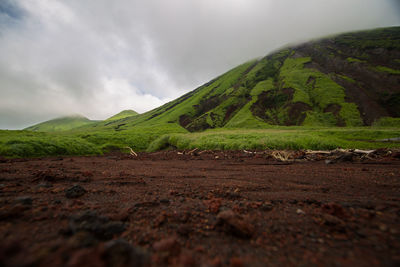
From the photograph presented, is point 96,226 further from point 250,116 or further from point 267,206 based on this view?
point 250,116

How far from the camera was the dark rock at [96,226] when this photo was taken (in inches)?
68.9

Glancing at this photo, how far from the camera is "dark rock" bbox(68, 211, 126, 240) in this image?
68.9 inches

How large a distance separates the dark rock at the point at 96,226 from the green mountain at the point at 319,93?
51.3 metres

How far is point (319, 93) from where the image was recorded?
58562 millimetres

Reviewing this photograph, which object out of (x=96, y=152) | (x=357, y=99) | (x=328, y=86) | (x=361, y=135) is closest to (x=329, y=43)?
(x=328, y=86)

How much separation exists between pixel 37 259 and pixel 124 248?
2.02ft

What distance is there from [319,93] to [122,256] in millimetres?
75376

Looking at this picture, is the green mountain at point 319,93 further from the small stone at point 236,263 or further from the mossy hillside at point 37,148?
the small stone at point 236,263

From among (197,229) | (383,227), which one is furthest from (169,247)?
(383,227)

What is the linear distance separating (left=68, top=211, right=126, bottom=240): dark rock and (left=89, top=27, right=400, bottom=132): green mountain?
51269 mm

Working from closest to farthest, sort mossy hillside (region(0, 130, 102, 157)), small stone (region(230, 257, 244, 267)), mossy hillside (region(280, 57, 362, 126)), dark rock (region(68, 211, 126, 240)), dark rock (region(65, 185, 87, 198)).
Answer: small stone (region(230, 257, 244, 267)) → dark rock (region(68, 211, 126, 240)) → dark rock (region(65, 185, 87, 198)) → mossy hillside (region(0, 130, 102, 157)) → mossy hillside (region(280, 57, 362, 126))

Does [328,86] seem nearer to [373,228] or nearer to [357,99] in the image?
[357,99]

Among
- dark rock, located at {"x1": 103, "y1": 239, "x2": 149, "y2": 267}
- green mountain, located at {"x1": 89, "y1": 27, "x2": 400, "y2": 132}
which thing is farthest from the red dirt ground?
green mountain, located at {"x1": 89, "y1": 27, "x2": 400, "y2": 132}

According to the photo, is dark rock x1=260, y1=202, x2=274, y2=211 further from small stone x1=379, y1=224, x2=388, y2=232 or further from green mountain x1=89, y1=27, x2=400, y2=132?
green mountain x1=89, y1=27, x2=400, y2=132
